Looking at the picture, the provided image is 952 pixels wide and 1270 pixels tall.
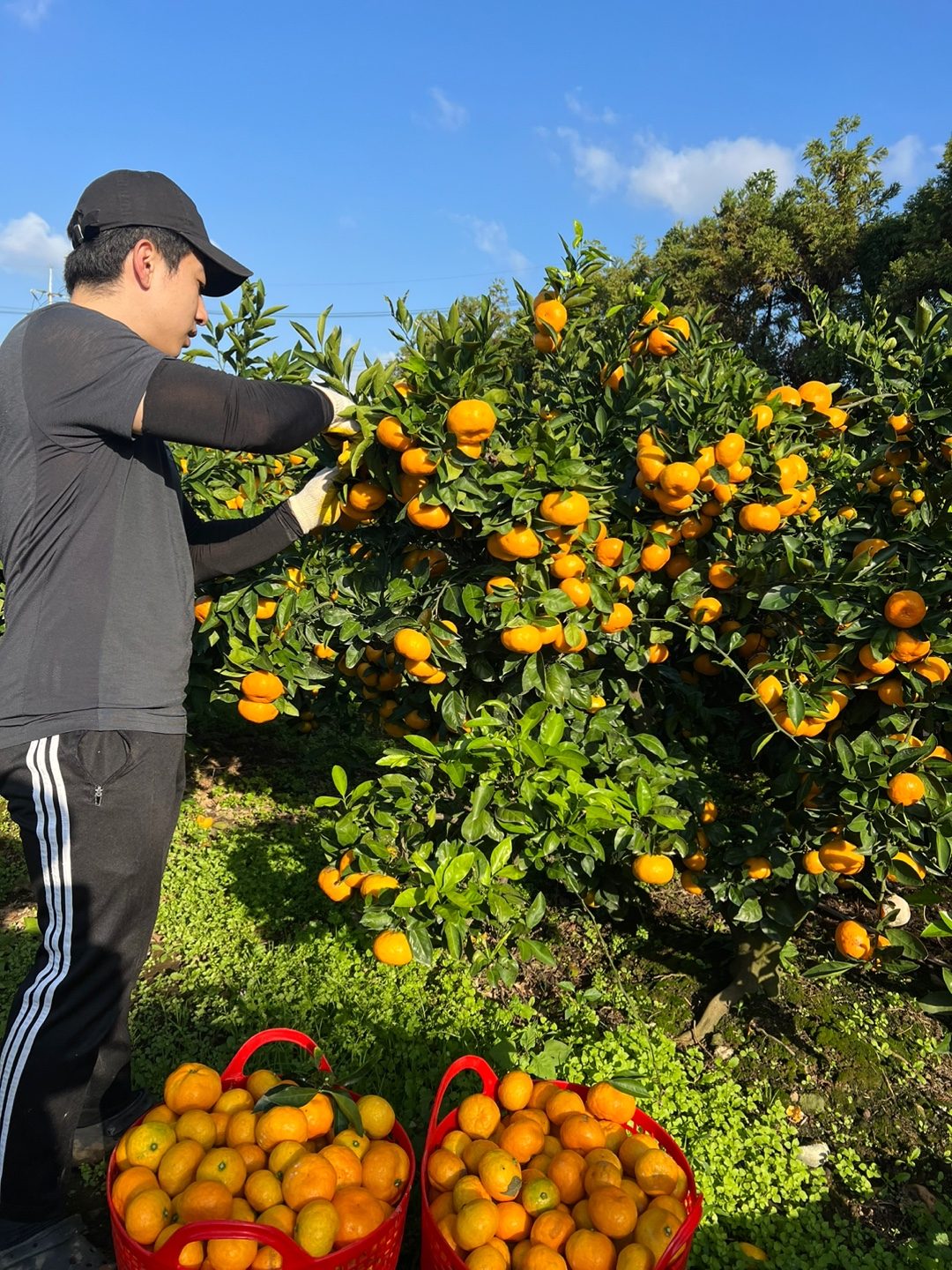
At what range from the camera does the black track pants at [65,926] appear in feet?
4.90

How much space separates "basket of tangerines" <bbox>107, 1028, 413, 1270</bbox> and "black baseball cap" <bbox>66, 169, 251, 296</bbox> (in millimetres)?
1617

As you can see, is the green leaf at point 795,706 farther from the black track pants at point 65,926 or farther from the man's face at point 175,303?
the man's face at point 175,303

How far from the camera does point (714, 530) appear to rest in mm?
2369

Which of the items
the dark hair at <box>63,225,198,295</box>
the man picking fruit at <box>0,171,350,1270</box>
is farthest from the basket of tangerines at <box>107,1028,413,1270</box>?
the dark hair at <box>63,225,198,295</box>

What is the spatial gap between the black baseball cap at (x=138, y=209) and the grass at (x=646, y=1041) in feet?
6.75

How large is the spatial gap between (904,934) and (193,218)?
2248 mm

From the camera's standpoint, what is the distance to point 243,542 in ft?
6.43

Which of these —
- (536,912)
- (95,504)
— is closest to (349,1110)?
(536,912)

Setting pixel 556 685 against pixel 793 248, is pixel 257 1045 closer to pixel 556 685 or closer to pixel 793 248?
pixel 556 685

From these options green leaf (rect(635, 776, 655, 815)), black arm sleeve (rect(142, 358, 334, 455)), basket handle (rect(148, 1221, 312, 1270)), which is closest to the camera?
basket handle (rect(148, 1221, 312, 1270))

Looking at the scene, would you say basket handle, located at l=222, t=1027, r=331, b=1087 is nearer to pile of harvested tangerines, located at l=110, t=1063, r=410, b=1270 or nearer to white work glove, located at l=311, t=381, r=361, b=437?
pile of harvested tangerines, located at l=110, t=1063, r=410, b=1270

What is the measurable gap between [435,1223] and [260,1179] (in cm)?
30

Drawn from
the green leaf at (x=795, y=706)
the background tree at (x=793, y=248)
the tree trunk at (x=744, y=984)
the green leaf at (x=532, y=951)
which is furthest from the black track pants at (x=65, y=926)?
the background tree at (x=793, y=248)

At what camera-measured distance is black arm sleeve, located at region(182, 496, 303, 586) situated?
1955mm
